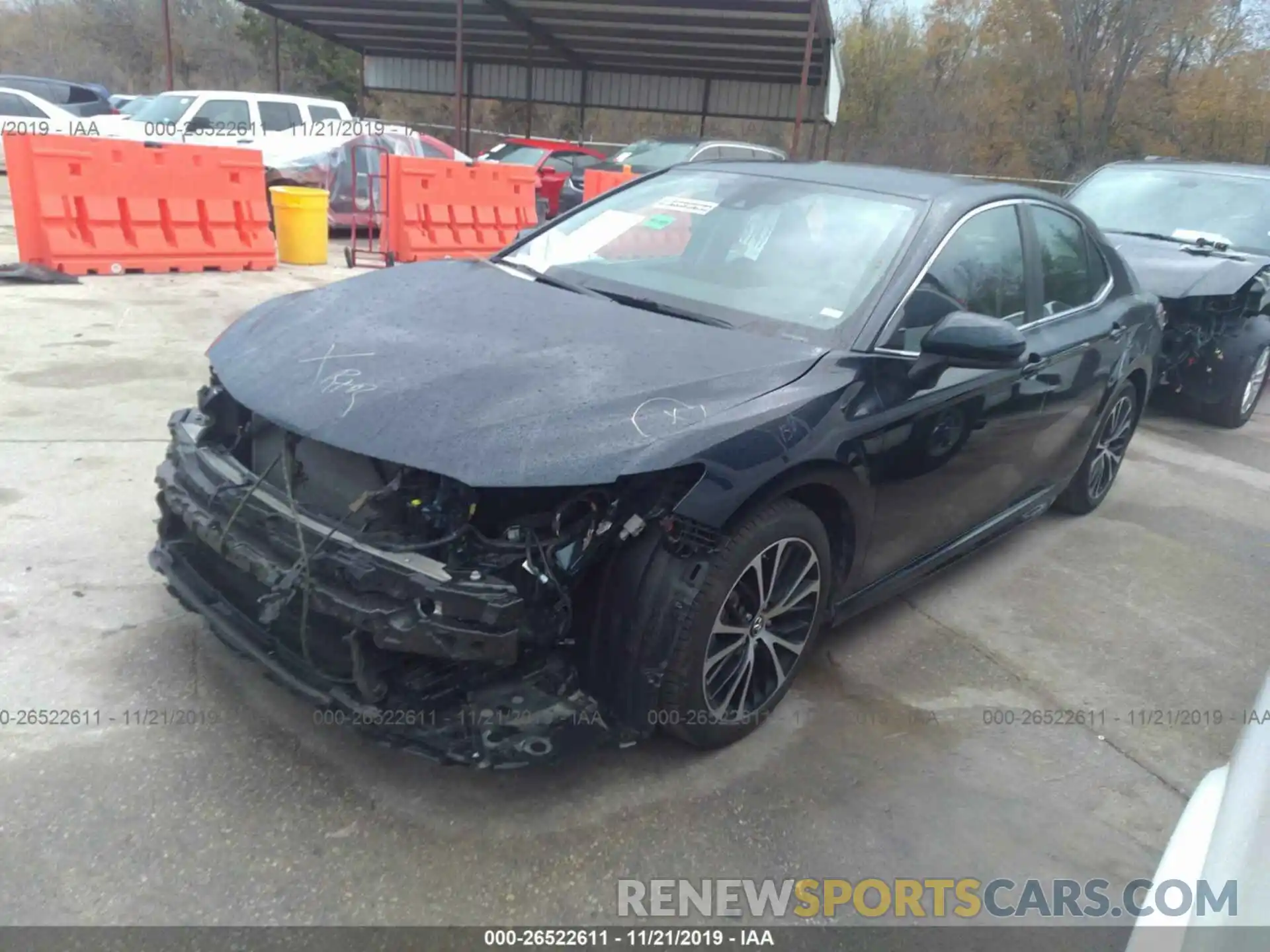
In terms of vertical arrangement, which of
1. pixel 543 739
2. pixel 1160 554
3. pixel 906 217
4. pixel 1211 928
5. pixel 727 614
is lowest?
Answer: pixel 1160 554

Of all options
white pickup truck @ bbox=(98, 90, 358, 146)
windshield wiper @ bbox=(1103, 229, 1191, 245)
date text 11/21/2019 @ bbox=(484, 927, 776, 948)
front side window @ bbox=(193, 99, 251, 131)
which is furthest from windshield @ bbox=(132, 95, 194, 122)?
date text 11/21/2019 @ bbox=(484, 927, 776, 948)

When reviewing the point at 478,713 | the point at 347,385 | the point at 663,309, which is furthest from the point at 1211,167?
the point at 478,713

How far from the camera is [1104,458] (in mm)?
5055

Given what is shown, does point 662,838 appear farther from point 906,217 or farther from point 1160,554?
point 1160,554

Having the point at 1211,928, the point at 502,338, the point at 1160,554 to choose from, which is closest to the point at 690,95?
the point at 1160,554

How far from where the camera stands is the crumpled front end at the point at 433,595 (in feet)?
7.50

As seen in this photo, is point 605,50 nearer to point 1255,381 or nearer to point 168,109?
point 168,109

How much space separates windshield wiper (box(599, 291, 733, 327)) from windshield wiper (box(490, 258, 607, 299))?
51 mm

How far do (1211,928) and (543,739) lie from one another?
1.51 m

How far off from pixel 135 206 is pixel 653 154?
8495 millimetres

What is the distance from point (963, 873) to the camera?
2.55 m

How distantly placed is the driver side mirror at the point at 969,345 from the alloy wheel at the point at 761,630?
2.50ft

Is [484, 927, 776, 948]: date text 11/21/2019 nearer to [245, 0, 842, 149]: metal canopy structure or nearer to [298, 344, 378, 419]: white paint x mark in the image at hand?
[298, 344, 378, 419]: white paint x mark

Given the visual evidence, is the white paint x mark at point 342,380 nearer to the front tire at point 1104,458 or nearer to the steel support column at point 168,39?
the front tire at point 1104,458
